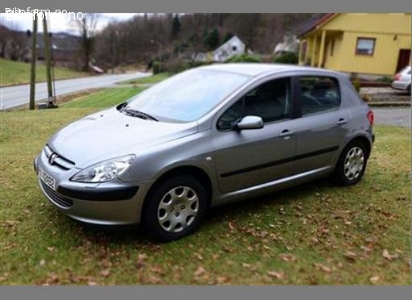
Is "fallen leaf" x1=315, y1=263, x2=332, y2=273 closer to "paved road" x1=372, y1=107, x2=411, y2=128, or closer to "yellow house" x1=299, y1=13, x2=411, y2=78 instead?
"paved road" x1=372, y1=107, x2=411, y2=128

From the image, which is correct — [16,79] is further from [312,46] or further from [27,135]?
[312,46]

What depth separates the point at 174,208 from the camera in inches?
141

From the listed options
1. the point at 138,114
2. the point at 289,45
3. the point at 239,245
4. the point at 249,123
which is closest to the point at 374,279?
the point at 239,245

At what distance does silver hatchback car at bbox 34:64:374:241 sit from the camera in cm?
331

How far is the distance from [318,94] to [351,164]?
1156mm

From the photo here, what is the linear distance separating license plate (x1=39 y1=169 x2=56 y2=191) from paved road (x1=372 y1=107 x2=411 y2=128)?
9.96m

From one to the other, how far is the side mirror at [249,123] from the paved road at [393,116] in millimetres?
8355

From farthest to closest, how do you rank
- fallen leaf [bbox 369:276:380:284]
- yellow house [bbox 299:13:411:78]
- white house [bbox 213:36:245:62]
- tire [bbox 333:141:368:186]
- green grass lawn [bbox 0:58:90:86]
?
white house [bbox 213:36:245:62], yellow house [bbox 299:13:411:78], green grass lawn [bbox 0:58:90:86], tire [bbox 333:141:368:186], fallen leaf [bbox 369:276:380:284]

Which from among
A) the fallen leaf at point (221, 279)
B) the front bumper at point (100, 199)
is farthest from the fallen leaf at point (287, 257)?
the front bumper at point (100, 199)

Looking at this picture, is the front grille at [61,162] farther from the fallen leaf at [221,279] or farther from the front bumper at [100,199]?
the fallen leaf at [221,279]

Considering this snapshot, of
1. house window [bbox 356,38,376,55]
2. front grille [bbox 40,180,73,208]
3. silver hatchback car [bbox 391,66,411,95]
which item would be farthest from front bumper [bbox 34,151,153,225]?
house window [bbox 356,38,376,55]

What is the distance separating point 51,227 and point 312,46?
91.8 ft

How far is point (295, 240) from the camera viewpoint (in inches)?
148

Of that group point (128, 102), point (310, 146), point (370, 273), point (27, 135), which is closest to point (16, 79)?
point (27, 135)
